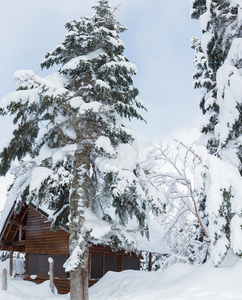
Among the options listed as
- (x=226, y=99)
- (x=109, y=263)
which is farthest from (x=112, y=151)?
(x=109, y=263)

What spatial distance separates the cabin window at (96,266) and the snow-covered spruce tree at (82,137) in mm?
6714

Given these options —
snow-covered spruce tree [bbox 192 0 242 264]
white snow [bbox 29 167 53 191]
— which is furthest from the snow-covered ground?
white snow [bbox 29 167 53 191]

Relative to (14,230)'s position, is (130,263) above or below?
below

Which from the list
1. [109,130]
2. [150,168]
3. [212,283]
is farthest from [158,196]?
[212,283]

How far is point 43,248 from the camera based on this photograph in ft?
63.3

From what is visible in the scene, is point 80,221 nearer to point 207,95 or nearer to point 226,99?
point 226,99

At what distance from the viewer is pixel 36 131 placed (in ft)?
43.6

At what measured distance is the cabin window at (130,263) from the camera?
2218 centimetres

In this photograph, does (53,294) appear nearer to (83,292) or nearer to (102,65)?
(83,292)

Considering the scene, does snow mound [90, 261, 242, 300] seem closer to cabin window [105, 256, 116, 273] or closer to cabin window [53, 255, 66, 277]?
cabin window [53, 255, 66, 277]

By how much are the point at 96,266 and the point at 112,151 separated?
36.2ft

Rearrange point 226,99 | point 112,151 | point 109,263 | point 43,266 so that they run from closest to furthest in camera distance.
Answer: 1. point 226,99
2. point 112,151
3. point 43,266
4. point 109,263

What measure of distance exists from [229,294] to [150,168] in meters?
6.78

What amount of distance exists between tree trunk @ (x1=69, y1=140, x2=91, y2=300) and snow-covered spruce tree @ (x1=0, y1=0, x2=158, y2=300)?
33 mm
